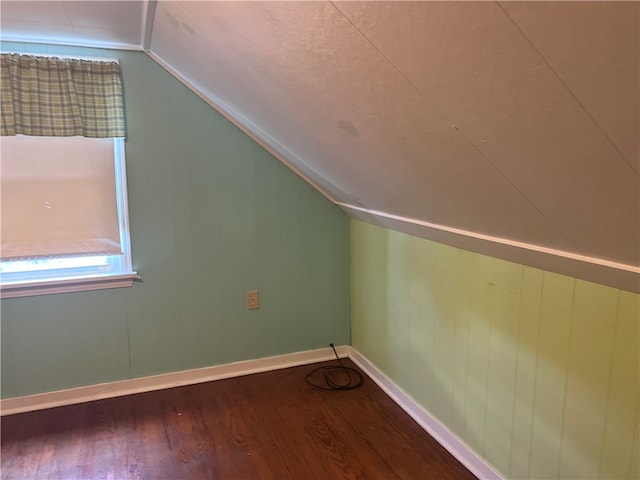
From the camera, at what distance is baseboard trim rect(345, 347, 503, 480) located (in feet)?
6.07

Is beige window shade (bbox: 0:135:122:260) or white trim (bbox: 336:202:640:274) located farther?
beige window shade (bbox: 0:135:122:260)

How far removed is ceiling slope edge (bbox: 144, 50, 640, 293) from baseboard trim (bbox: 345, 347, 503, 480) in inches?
32.3

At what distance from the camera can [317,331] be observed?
2.91 meters

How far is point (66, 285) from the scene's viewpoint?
2361 millimetres

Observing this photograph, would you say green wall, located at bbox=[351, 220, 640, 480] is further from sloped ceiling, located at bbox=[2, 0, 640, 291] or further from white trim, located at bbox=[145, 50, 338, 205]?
white trim, located at bbox=[145, 50, 338, 205]

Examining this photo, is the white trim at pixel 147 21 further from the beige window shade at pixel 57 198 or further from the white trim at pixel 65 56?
the beige window shade at pixel 57 198

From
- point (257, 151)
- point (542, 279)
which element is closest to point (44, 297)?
point (257, 151)

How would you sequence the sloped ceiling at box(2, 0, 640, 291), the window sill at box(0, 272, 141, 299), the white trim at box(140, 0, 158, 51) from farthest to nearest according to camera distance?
Answer: the window sill at box(0, 272, 141, 299) → the white trim at box(140, 0, 158, 51) → the sloped ceiling at box(2, 0, 640, 291)

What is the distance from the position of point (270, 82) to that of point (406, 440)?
5.24 ft

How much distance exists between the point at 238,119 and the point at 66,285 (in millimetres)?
1201

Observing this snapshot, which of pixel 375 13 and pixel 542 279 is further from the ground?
pixel 375 13

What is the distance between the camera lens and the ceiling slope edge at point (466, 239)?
1.23 meters

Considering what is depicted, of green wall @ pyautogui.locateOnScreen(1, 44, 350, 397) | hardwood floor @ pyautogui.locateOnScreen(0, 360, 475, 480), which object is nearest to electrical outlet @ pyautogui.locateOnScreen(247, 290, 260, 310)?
green wall @ pyautogui.locateOnScreen(1, 44, 350, 397)

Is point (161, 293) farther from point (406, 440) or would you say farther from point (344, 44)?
point (344, 44)
